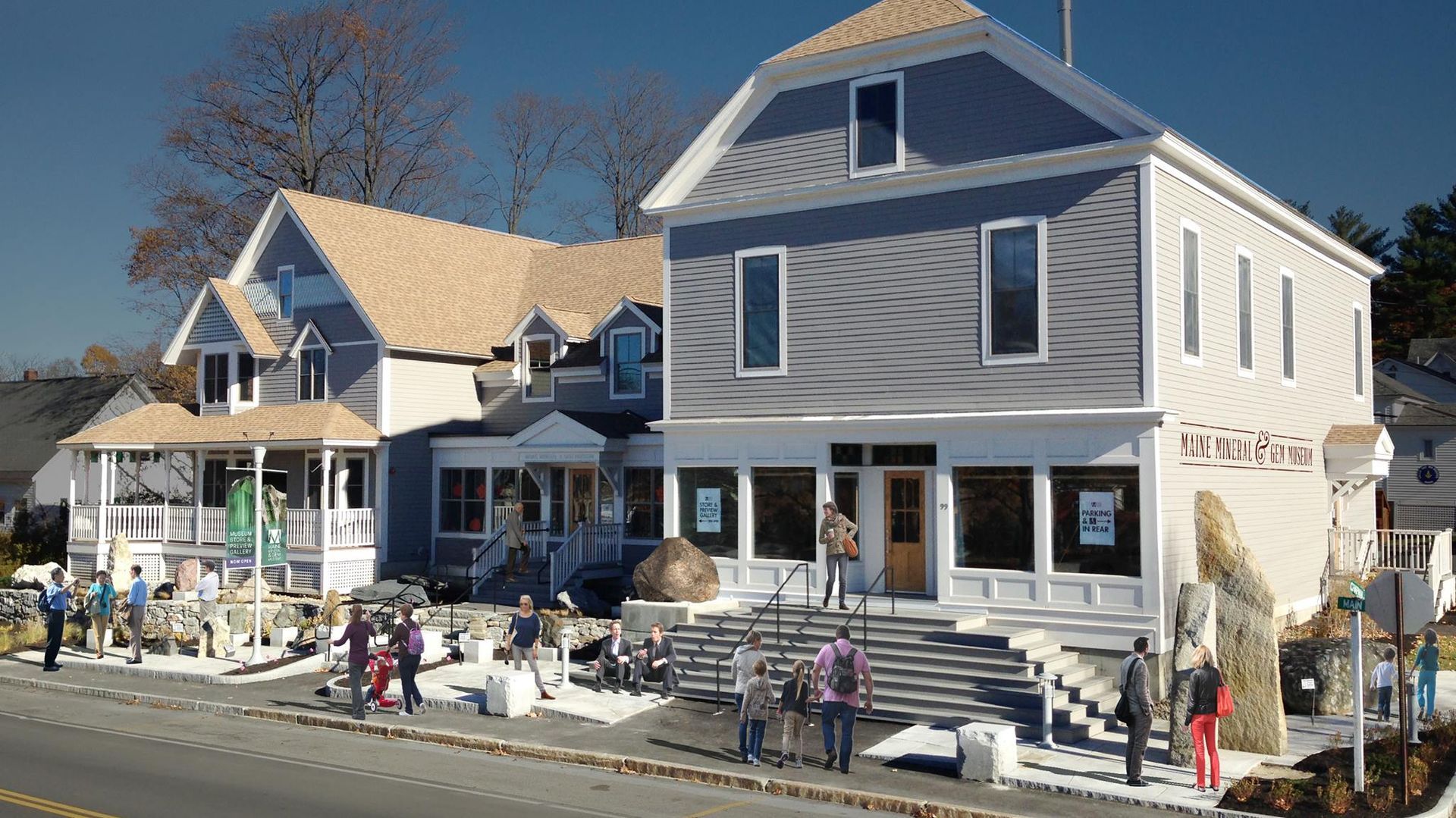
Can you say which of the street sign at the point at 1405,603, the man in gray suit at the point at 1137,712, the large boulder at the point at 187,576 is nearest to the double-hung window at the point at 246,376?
the large boulder at the point at 187,576

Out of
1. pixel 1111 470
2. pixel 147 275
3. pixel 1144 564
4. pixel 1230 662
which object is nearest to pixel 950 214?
pixel 1111 470

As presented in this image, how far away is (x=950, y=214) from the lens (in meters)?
21.4

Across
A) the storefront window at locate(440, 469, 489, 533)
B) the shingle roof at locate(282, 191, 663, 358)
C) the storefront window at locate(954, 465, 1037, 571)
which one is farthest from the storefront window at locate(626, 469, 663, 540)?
the storefront window at locate(954, 465, 1037, 571)

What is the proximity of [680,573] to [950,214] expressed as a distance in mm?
7741

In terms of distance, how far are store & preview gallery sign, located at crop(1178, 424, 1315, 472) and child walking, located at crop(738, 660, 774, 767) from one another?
7985 millimetres

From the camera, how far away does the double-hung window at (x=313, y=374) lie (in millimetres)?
35225

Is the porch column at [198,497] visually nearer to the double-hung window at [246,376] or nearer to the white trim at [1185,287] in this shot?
the double-hung window at [246,376]

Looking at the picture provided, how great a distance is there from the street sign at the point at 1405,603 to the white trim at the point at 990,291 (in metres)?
7.10

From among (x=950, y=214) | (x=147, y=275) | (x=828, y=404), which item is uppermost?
(x=147, y=275)

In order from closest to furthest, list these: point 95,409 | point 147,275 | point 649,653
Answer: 1. point 649,653
2. point 147,275
3. point 95,409

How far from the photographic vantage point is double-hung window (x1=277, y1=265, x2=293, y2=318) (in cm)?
3606

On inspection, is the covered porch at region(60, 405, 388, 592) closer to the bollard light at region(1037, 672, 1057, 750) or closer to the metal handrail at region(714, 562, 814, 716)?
the metal handrail at region(714, 562, 814, 716)

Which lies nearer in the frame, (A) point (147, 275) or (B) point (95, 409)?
(A) point (147, 275)

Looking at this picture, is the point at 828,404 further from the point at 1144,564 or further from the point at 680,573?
the point at 1144,564
